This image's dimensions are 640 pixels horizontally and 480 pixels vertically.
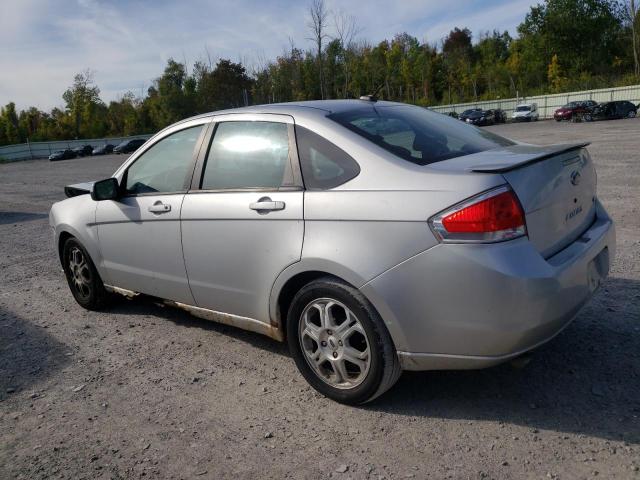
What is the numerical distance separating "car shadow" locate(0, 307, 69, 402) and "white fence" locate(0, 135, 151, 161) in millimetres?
61528

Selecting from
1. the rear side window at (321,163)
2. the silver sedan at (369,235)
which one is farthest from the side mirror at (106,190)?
the rear side window at (321,163)

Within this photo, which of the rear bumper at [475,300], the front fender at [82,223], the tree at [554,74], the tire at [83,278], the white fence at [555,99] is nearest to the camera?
the rear bumper at [475,300]

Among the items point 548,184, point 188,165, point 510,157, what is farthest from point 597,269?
point 188,165

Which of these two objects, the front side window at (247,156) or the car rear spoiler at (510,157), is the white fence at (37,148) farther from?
the car rear spoiler at (510,157)

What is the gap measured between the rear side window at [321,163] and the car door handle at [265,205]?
20 centimetres

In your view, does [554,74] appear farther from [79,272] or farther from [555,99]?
[79,272]

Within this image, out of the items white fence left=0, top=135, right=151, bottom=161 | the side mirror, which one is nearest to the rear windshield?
the side mirror

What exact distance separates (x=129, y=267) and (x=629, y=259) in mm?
4462

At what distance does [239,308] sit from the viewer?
11.9 ft

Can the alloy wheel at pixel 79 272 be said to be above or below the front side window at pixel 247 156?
below

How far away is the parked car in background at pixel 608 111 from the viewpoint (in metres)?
36.3

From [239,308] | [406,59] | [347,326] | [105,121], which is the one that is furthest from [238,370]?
[105,121]

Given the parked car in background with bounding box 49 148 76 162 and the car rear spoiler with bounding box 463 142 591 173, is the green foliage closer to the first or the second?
the parked car in background with bounding box 49 148 76 162

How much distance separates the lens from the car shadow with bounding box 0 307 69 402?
3.84 meters
